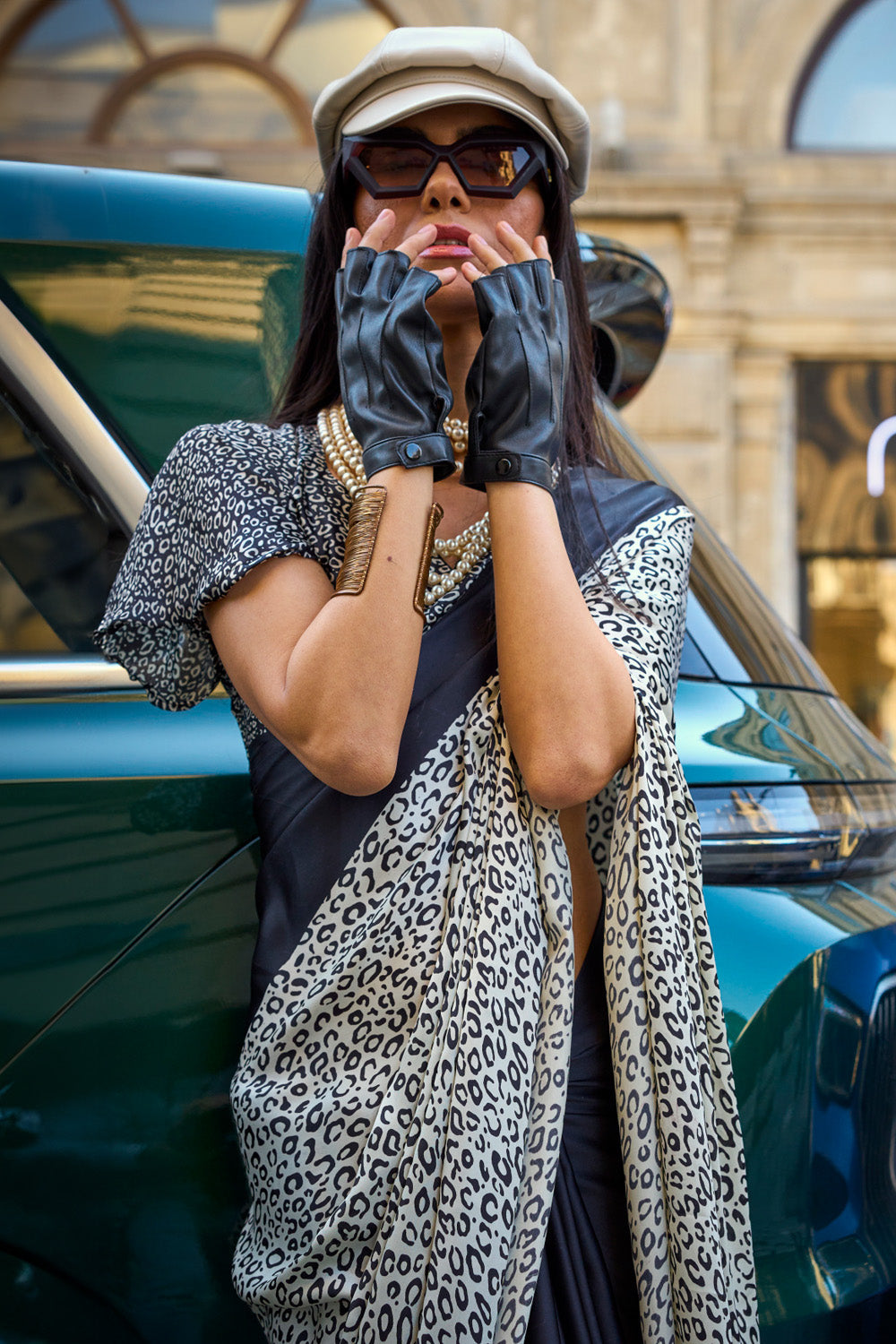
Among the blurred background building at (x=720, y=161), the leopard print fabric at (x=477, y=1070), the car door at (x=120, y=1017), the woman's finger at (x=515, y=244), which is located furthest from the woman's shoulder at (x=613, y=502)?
the blurred background building at (x=720, y=161)

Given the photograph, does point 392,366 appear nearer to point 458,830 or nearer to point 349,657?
point 349,657

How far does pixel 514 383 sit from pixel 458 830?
1.43ft

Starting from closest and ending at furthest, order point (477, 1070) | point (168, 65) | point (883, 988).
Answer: point (477, 1070) < point (883, 988) < point (168, 65)

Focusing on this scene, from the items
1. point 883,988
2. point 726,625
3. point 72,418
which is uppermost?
point 72,418

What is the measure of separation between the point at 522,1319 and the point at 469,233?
1.06 m

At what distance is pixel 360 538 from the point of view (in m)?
1.18

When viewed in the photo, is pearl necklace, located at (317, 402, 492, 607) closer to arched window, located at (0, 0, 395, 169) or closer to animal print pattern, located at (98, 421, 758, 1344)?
animal print pattern, located at (98, 421, 758, 1344)

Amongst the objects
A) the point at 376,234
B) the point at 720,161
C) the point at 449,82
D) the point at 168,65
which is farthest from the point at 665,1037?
the point at 168,65

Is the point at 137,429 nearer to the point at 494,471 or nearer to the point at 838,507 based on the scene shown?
the point at 494,471

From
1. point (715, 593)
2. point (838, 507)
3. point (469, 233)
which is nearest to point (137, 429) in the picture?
point (469, 233)

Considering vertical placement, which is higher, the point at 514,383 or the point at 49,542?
the point at 514,383

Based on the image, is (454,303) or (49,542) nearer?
(454,303)

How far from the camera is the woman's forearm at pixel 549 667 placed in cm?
115

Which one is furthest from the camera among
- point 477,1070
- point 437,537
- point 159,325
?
point 159,325
